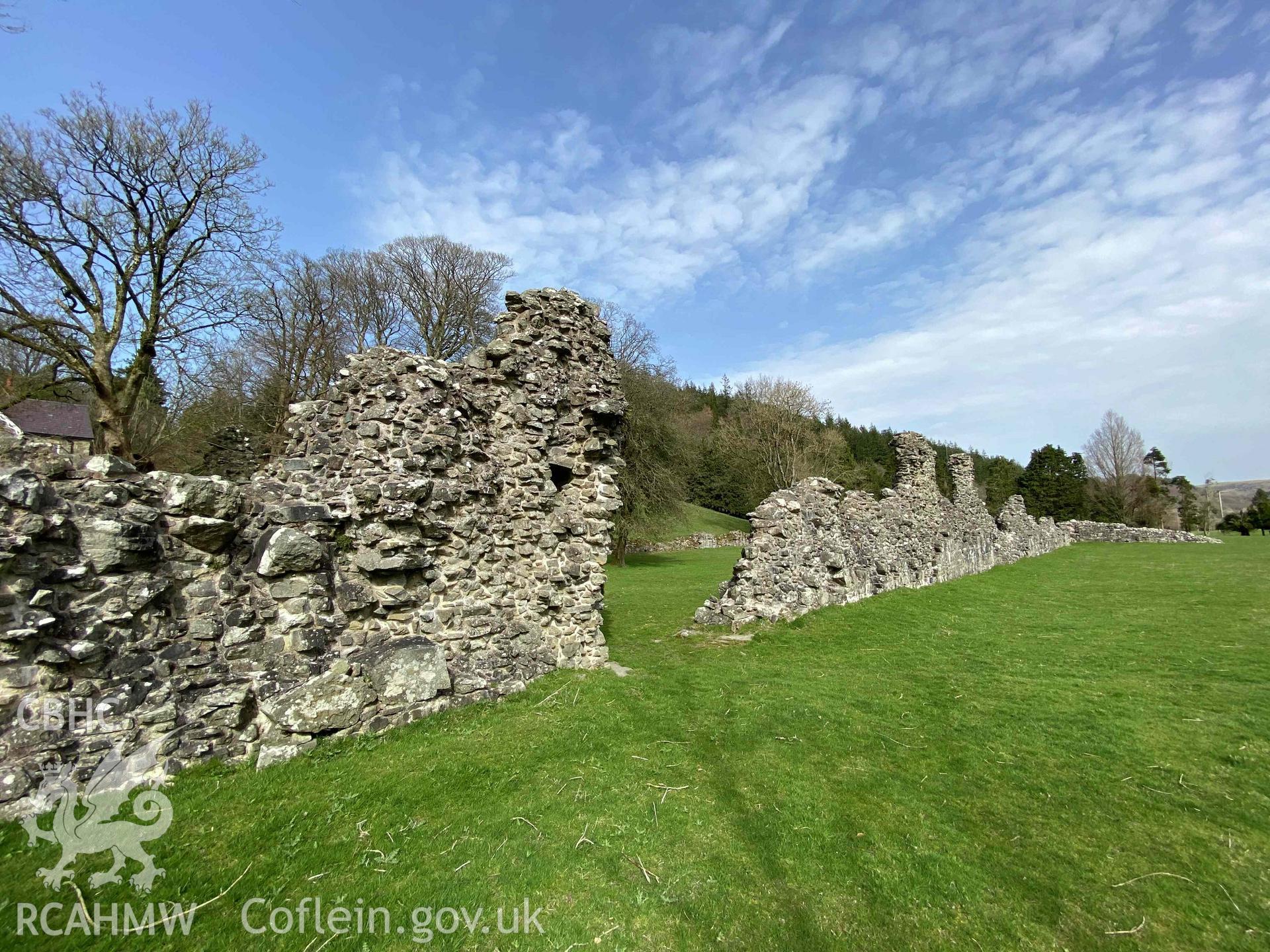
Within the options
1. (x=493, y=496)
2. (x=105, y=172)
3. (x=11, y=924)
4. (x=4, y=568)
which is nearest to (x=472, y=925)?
(x=11, y=924)

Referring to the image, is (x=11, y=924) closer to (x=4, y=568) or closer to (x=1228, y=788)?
(x=4, y=568)

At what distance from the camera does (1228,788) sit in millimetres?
4602

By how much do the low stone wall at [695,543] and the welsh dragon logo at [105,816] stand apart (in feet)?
108

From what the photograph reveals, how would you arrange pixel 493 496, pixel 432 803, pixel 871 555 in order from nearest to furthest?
pixel 432 803, pixel 493 496, pixel 871 555

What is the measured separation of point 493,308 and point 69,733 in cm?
2775

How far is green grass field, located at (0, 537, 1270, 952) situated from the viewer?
310cm

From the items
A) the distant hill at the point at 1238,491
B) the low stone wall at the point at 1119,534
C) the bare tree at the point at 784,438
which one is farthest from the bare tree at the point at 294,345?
the distant hill at the point at 1238,491

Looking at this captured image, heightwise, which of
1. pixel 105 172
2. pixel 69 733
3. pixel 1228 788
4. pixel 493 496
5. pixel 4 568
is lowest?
pixel 1228 788

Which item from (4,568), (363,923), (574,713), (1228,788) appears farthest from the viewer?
(574,713)

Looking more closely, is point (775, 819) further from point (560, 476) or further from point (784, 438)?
point (784, 438)

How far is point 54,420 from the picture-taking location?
25.9 meters

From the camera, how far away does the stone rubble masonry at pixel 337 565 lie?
4.07 m

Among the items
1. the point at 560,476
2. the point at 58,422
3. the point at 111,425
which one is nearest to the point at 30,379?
the point at 111,425

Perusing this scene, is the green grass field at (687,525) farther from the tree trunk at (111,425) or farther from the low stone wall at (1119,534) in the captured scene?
the low stone wall at (1119,534)
